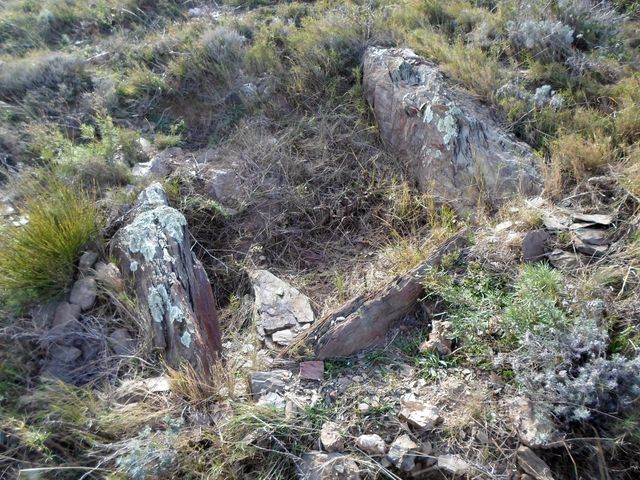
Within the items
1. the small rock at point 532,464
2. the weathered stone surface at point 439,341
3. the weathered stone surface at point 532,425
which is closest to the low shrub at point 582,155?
the weathered stone surface at point 439,341

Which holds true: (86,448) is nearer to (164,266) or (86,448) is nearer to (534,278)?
(164,266)

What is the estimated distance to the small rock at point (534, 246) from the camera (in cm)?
279

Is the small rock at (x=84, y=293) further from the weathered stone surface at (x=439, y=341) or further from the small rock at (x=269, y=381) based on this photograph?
the weathered stone surface at (x=439, y=341)

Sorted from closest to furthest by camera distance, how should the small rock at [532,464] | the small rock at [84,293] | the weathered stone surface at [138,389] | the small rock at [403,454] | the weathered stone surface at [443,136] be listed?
the small rock at [532,464] < the small rock at [403,454] < the weathered stone surface at [138,389] < the small rock at [84,293] < the weathered stone surface at [443,136]

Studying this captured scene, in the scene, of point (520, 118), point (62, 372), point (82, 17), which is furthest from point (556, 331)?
point (82, 17)

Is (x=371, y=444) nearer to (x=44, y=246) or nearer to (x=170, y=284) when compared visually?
(x=170, y=284)

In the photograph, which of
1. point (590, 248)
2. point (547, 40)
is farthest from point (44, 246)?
point (547, 40)

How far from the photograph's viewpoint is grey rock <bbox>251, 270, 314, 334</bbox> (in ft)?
9.44

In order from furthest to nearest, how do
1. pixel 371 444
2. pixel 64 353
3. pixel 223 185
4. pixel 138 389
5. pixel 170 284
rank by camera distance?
pixel 223 185
pixel 170 284
pixel 64 353
pixel 138 389
pixel 371 444

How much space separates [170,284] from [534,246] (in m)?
2.20

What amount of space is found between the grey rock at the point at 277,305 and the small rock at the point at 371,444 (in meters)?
0.83

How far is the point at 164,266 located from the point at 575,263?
244 cm

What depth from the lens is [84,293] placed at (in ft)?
9.53

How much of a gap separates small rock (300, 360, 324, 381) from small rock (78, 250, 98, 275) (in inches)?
59.5
